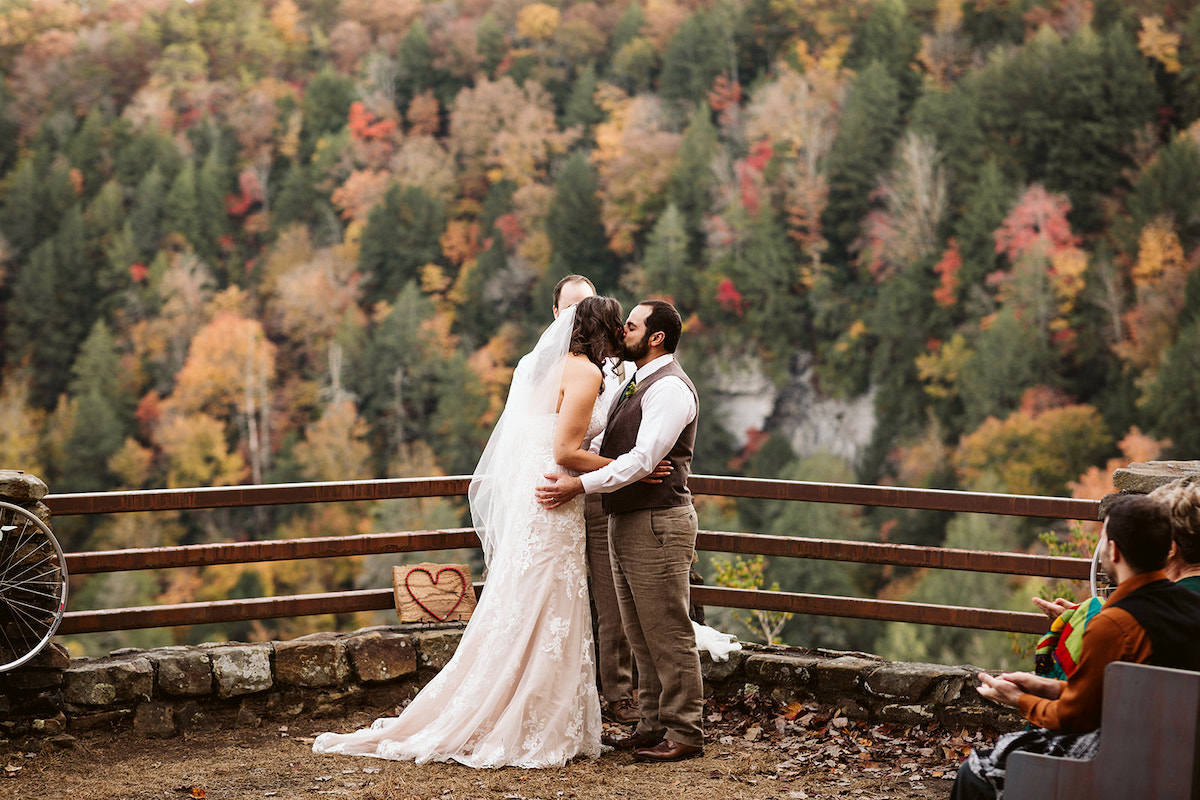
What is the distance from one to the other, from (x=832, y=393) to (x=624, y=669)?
20.4m

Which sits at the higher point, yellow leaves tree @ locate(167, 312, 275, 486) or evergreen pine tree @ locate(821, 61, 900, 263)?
evergreen pine tree @ locate(821, 61, 900, 263)

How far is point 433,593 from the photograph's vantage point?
4.88 metres

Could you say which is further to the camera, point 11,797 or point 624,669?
point 624,669

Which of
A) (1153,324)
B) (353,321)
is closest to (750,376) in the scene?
(1153,324)

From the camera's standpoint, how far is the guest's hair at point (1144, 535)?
2.41 m

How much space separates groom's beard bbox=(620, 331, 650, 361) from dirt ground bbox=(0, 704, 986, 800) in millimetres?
1417

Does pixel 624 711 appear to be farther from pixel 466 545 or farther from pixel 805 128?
pixel 805 128

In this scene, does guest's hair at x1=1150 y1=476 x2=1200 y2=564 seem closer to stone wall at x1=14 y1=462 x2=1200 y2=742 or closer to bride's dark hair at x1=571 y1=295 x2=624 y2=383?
stone wall at x1=14 y1=462 x2=1200 y2=742

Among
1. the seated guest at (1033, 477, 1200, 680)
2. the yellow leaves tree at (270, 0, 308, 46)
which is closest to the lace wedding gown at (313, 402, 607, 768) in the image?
the seated guest at (1033, 477, 1200, 680)

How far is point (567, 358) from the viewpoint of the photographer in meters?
3.91

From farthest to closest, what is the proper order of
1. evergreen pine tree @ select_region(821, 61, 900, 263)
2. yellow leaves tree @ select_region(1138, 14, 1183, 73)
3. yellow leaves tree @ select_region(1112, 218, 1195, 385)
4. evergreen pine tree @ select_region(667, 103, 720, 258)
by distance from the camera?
evergreen pine tree @ select_region(667, 103, 720, 258) → evergreen pine tree @ select_region(821, 61, 900, 263) → yellow leaves tree @ select_region(1138, 14, 1183, 73) → yellow leaves tree @ select_region(1112, 218, 1195, 385)

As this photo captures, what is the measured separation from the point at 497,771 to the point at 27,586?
1859 millimetres

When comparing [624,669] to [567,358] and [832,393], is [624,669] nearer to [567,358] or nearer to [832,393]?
[567,358]

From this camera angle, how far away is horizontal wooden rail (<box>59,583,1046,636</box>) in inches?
168
